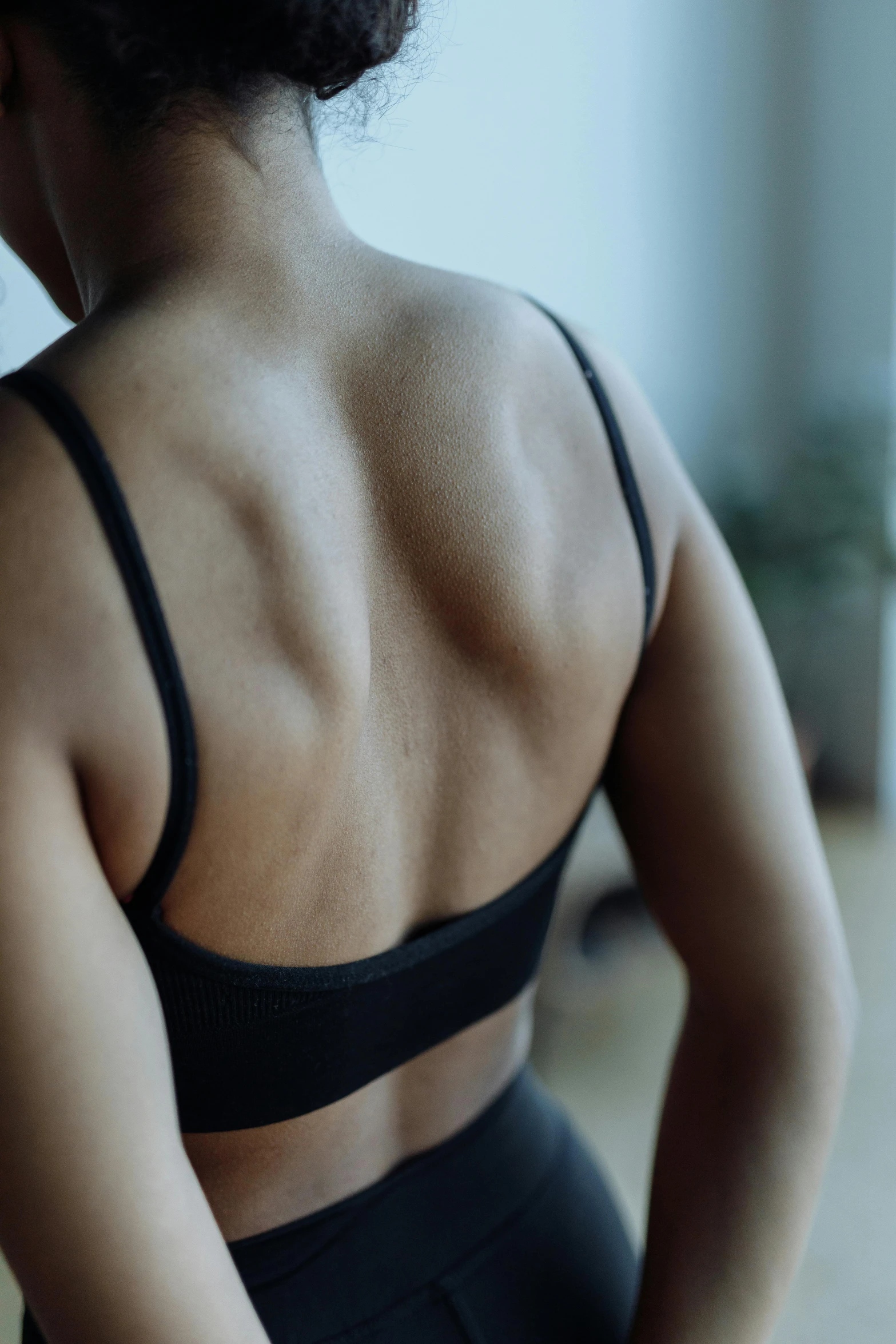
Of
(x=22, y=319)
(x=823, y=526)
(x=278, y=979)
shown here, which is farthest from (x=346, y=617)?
(x=823, y=526)

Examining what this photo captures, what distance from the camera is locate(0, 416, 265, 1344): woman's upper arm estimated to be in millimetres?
520

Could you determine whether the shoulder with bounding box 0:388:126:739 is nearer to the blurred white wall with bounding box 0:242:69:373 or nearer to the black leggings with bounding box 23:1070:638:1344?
the black leggings with bounding box 23:1070:638:1344

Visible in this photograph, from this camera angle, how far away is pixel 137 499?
557 mm

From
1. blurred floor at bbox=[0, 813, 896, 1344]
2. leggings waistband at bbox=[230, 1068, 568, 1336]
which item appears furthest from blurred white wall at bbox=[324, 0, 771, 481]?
leggings waistband at bbox=[230, 1068, 568, 1336]

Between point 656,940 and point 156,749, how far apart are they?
201 centimetres

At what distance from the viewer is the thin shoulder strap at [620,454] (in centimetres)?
75

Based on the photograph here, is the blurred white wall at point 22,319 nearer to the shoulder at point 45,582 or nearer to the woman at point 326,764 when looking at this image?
the woman at point 326,764

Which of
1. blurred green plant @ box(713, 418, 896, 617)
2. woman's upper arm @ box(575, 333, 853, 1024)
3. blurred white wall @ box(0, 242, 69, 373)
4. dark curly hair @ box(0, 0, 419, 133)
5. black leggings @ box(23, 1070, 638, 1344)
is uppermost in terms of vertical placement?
dark curly hair @ box(0, 0, 419, 133)

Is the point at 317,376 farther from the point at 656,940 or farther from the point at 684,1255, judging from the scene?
the point at 656,940

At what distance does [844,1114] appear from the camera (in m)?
2.43

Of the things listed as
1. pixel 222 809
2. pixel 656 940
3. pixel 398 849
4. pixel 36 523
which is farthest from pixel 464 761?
pixel 656 940

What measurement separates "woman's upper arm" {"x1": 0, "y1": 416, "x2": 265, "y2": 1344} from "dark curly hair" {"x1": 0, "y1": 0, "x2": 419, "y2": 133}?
0.24m

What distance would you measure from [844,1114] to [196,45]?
236 centimetres

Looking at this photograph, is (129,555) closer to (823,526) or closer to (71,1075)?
(71,1075)
